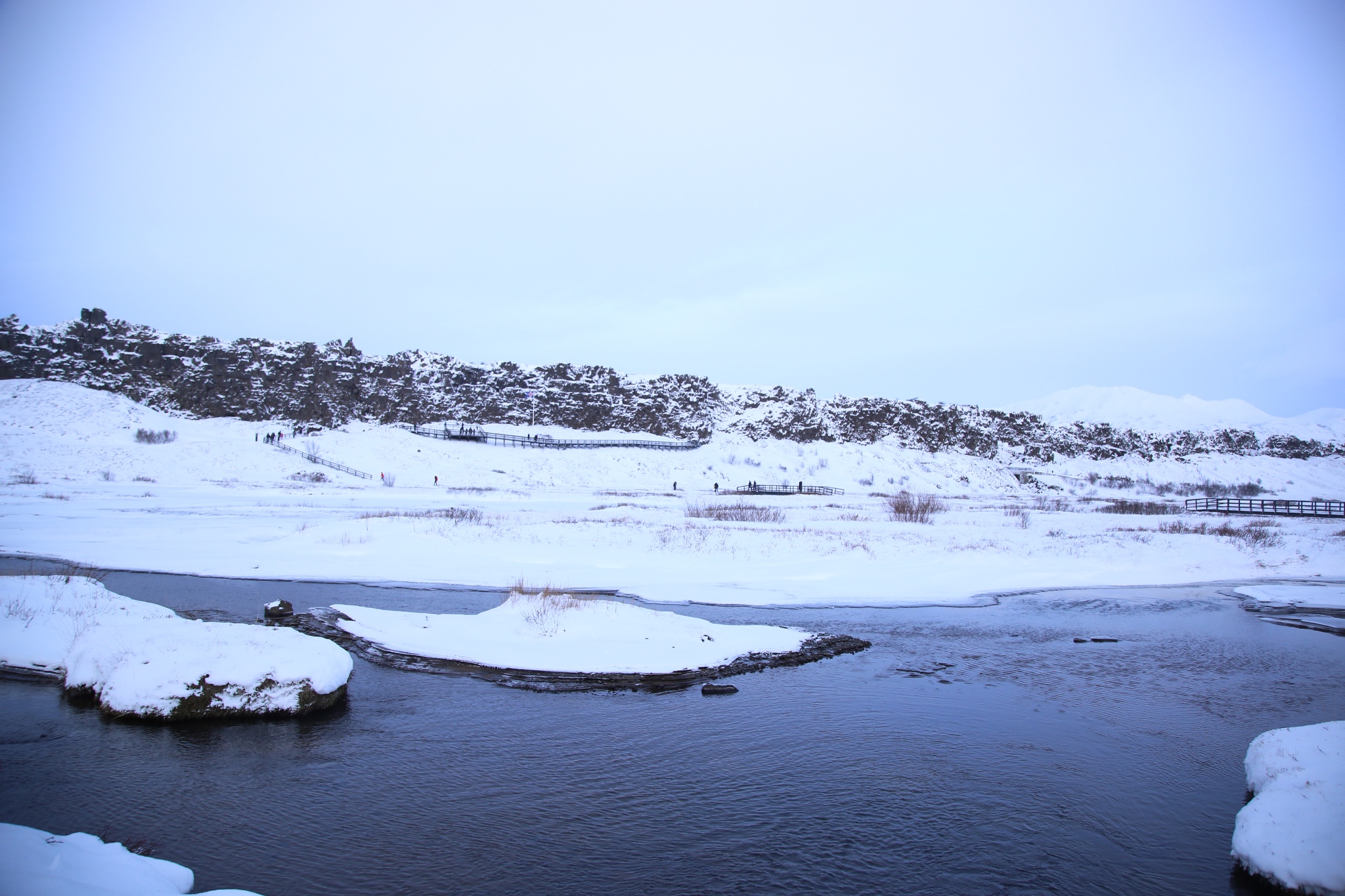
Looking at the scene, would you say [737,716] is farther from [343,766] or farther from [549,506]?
[549,506]

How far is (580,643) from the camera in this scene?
13.3 m

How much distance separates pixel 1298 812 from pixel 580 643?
9831 millimetres

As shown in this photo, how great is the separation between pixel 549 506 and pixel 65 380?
59.5m

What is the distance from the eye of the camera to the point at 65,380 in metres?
70.8

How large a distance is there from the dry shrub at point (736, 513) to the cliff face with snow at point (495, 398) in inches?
1829

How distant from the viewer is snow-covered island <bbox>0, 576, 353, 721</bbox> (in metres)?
9.58

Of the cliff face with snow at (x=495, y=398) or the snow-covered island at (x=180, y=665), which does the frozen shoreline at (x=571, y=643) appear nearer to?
the snow-covered island at (x=180, y=665)

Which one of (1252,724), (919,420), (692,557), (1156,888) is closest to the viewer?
(1156,888)

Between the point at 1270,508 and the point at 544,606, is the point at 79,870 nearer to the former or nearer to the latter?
the point at 544,606

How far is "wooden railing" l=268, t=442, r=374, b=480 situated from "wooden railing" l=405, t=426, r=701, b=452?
11.5 metres

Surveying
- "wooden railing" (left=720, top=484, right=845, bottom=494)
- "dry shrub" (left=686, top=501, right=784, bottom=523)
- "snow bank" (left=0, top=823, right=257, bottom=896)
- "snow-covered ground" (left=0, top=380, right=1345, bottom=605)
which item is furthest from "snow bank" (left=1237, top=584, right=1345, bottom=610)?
"wooden railing" (left=720, top=484, right=845, bottom=494)

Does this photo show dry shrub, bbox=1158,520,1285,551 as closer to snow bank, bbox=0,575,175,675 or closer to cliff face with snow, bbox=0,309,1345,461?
snow bank, bbox=0,575,175,675

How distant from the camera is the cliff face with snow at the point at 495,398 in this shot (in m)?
75.0

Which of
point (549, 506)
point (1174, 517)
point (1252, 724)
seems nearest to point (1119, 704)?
point (1252, 724)
